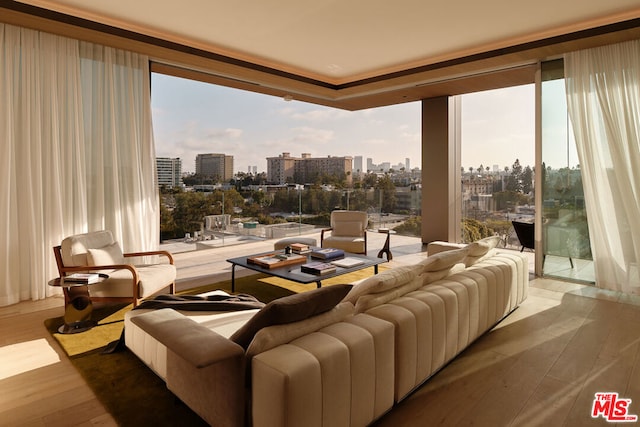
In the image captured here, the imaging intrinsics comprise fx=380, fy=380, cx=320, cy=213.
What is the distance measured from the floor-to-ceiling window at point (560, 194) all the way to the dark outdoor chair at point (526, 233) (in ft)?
1.02

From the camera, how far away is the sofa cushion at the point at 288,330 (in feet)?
5.31

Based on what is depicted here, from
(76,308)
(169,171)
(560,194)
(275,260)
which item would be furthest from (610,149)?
(169,171)

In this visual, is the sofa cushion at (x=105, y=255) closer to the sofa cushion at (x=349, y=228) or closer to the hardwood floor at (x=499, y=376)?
the hardwood floor at (x=499, y=376)

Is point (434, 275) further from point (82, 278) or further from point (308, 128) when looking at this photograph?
point (308, 128)

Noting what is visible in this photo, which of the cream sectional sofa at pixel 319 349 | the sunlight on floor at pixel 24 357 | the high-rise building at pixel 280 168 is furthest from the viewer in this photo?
the high-rise building at pixel 280 168

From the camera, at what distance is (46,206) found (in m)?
4.12

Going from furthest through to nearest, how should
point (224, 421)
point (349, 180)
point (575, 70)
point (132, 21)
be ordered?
point (349, 180) < point (575, 70) < point (132, 21) < point (224, 421)

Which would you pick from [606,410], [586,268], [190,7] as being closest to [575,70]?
[586,268]

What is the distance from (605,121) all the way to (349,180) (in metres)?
6.03

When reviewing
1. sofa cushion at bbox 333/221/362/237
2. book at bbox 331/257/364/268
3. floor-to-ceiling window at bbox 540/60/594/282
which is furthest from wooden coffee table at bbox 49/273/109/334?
floor-to-ceiling window at bbox 540/60/594/282

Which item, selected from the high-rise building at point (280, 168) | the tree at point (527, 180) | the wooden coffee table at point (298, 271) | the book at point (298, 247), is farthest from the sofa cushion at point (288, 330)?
the high-rise building at point (280, 168)

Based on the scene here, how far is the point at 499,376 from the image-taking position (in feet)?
7.98

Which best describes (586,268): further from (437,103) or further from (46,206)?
(46,206)

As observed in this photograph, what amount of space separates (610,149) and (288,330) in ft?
Answer: 14.7
